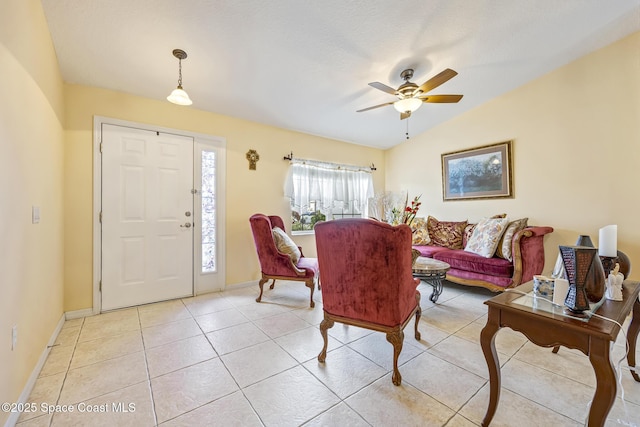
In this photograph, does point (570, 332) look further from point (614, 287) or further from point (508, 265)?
point (508, 265)

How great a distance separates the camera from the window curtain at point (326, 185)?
404 cm

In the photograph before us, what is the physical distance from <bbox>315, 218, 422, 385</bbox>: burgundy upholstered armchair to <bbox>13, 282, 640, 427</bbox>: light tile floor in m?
0.23

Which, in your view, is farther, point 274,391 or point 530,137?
point 530,137

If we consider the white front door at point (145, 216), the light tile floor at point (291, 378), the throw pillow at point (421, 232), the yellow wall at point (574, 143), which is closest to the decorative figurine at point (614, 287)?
the light tile floor at point (291, 378)

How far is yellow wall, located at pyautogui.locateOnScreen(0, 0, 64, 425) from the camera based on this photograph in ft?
4.18

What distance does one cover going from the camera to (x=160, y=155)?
2.94m

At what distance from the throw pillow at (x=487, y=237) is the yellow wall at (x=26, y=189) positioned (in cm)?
419

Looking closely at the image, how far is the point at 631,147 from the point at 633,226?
842 millimetres

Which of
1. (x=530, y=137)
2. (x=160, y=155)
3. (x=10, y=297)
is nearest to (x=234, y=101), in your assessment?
(x=160, y=155)

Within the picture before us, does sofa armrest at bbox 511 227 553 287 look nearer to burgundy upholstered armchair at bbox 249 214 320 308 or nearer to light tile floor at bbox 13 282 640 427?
light tile floor at bbox 13 282 640 427

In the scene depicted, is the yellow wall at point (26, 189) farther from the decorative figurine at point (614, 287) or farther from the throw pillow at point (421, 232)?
the throw pillow at point (421, 232)

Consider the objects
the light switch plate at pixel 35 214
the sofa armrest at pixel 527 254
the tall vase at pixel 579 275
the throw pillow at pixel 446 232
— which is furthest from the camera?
the throw pillow at pixel 446 232

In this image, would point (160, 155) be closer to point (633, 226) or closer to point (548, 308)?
point (548, 308)

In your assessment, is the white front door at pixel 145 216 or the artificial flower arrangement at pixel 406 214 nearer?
the artificial flower arrangement at pixel 406 214
